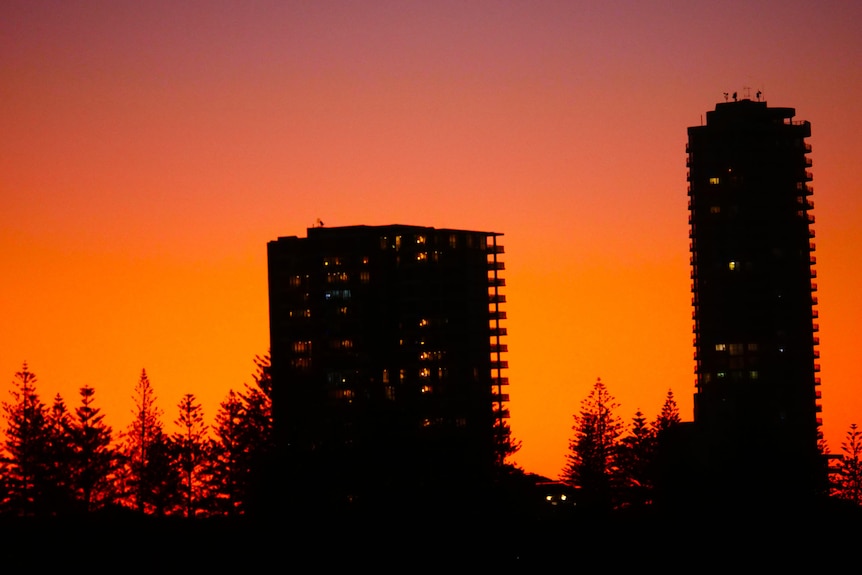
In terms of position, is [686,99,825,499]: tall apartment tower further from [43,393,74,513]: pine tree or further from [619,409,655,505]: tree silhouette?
[43,393,74,513]: pine tree

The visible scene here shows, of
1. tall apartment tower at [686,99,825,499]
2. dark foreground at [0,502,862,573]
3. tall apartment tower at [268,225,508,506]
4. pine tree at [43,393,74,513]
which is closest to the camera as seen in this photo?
dark foreground at [0,502,862,573]

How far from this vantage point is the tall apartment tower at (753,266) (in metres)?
169

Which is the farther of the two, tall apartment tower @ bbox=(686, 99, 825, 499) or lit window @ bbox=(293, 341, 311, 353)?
tall apartment tower @ bbox=(686, 99, 825, 499)

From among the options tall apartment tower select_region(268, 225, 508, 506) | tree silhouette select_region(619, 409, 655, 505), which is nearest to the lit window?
tall apartment tower select_region(268, 225, 508, 506)

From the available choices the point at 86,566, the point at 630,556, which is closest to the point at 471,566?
the point at 630,556

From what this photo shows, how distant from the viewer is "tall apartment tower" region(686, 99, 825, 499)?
169125 mm

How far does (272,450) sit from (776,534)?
3716 cm

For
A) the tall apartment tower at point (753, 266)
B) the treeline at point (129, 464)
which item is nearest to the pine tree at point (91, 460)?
the treeline at point (129, 464)

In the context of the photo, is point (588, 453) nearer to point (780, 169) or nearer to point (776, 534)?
point (776, 534)

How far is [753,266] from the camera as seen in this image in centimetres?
16950

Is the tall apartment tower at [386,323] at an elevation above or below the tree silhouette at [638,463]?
above

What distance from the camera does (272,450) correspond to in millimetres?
115625

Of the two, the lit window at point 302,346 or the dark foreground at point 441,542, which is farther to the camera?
the lit window at point 302,346

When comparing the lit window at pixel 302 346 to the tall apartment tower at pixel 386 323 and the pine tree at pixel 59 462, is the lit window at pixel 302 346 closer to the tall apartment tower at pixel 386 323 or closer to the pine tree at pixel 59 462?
the tall apartment tower at pixel 386 323
